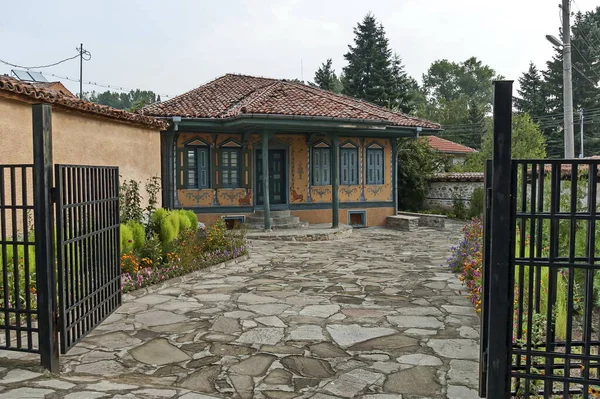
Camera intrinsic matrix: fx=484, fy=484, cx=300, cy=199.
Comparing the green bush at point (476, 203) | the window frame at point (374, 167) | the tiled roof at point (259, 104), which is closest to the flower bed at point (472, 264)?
the tiled roof at point (259, 104)

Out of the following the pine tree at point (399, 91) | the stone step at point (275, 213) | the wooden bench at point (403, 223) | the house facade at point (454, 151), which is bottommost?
the wooden bench at point (403, 223)

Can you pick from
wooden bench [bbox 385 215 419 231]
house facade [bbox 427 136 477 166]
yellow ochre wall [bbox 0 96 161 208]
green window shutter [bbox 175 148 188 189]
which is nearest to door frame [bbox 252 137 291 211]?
green window shutter [bbox 175 148 188 189]

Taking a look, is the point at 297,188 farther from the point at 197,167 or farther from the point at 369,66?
the point at 369,66

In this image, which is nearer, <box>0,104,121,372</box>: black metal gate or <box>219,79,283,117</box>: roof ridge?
<box>0,104,121,372</box>: black metal gate

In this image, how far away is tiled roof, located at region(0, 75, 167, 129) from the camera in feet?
21.4

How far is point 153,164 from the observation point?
11758 mm

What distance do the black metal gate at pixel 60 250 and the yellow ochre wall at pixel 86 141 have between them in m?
2.45

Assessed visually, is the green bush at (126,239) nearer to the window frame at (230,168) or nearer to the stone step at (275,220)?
the stone step at (275,220)

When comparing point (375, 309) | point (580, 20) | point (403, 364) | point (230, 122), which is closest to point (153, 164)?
point (230, 122)

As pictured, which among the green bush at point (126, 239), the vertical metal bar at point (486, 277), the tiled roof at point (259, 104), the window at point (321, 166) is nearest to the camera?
the vertical metal bar at point (486, 277)

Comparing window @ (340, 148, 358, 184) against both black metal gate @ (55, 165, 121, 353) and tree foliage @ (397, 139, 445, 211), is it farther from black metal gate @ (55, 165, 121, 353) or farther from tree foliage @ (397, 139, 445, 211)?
black metal gate @ (55, 165, 121, 353)

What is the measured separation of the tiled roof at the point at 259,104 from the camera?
43.4 ft

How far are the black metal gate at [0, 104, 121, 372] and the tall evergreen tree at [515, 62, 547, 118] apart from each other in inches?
1378

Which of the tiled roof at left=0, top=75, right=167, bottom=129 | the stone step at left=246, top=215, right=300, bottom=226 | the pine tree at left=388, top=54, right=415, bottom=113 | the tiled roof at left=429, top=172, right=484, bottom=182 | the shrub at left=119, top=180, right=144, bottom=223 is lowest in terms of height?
the stone step at left=246, top=215, right=300, bottom=226
